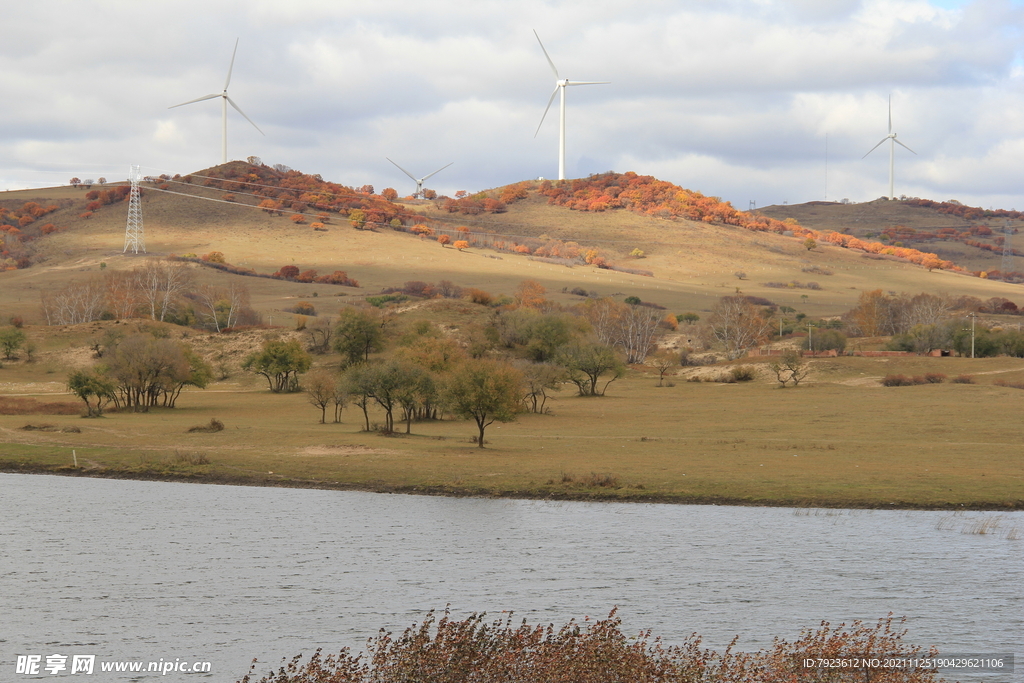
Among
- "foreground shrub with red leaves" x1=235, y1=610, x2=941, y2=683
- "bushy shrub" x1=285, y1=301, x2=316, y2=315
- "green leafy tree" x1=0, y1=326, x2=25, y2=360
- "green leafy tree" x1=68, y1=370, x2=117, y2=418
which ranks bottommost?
"foreground shrub with red leaves" x1=235, y1=610, x2=941, y2=683

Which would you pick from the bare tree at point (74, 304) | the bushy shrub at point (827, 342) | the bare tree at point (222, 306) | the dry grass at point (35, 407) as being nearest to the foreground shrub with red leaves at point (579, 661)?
the dry grass at point (35, 407)

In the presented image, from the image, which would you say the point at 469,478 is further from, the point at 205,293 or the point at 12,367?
the point at 205,293

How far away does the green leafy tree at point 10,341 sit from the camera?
113m

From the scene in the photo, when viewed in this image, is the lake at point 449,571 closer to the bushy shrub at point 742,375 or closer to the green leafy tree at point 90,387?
the green leafy tree at point 90,387

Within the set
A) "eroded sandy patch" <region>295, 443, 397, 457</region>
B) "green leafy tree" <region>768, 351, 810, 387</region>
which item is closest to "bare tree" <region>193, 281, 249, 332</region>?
"green leafy tree" <region>768, 351, 810, 387</region>

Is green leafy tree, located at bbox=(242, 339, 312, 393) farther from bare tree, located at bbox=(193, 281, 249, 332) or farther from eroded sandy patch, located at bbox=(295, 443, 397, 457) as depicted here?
eroded sandy patch, located at bbox=(295, 443, 397, 457)

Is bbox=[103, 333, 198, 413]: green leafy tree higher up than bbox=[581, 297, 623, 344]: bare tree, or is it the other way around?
bbox=[581, 297, 623, 344]: bare tree

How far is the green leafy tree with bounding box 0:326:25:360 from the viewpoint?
11262cm

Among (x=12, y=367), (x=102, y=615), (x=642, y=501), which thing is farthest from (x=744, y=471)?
(x=12, y=367)

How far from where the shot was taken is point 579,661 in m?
21.8

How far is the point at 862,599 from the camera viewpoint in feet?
100.0

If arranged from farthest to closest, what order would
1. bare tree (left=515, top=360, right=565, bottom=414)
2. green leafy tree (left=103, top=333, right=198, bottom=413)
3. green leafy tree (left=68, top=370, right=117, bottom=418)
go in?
green leafy tree (left=103, top=333, right=198, bottom=413), bare tree (left=515, top=360, right=565, bottom=414), green leafy tree (left=68, top=370, right=117, bottom=418)

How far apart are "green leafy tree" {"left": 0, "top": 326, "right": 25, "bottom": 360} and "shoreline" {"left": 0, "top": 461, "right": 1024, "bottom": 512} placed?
62.7 meters

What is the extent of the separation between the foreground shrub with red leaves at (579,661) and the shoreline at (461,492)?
69.9 ft
